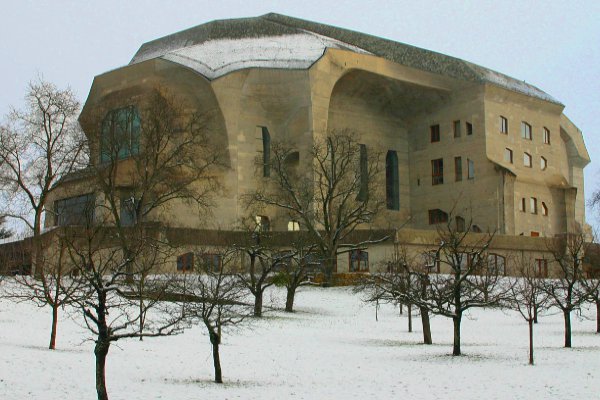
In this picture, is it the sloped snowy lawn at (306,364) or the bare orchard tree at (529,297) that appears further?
the bare orchard tree at (529,297)

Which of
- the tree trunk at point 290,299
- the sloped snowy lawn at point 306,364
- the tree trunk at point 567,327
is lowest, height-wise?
the sloped snowy lawn at point 306,364

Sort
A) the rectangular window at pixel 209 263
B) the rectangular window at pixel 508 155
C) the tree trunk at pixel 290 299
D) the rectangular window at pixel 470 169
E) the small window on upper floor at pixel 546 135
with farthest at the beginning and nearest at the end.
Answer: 1. the small window on upper floor at pixel 546 135
2. the rectangular window at pixel 508 155
3. the rectangular window at pixel 470 169
4. the tree trunk at pixel 290 299
5. the rectangular window at pixel 209 263

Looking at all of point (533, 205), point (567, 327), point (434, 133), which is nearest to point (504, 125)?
point (434, 133)

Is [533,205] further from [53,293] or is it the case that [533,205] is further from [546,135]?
[53,293]

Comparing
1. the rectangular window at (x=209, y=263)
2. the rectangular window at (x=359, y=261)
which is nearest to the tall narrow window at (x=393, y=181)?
the rectangular window at (x=359, y=261)

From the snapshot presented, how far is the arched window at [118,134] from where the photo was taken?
145 ft

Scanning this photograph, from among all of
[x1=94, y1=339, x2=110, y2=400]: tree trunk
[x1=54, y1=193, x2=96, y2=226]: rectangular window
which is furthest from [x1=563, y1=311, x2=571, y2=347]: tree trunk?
[x1=54, y1=193, x2=96, y2=226]: rectangular window

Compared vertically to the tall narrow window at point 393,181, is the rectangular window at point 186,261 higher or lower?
lower

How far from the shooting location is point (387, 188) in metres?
65.4

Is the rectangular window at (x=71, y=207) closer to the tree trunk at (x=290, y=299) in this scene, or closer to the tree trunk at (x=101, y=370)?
the tree trunk at (x=290, y=299)

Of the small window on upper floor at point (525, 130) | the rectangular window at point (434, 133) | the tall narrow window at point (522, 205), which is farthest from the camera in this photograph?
the small window on upper floor at point (525, 130)

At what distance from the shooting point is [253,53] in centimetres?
5803

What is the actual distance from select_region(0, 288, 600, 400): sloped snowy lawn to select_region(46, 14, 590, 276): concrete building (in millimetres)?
21394

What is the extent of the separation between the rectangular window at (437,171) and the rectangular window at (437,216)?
215 cm
